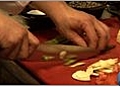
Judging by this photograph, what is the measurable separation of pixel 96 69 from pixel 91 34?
126mm

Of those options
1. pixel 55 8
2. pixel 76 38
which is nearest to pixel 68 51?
pixel 76 38

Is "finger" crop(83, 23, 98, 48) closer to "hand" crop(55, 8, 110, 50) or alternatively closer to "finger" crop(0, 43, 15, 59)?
"hand" crop(55, 8, 110, 50)

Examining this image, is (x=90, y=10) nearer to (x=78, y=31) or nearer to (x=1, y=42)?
(x=78, y=31)

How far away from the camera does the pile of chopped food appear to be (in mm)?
992

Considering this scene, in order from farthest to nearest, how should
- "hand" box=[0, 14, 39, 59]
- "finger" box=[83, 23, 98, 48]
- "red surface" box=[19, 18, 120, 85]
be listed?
"finger" box=[83, 23, 98, 48]
"red surface" box=[19, 18, 120, 85]
"hand" box=[0, 14, 39, 59]

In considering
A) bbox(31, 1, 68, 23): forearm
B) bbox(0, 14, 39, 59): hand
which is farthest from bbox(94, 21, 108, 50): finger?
bbox(0, 14, 39, 59): hand

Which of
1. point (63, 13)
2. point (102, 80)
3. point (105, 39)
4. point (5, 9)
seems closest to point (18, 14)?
point (5, 9)

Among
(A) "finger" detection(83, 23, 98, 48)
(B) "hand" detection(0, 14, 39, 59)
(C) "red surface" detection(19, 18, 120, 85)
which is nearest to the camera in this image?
(B) "hand" detection(0, 14, 39, 59)

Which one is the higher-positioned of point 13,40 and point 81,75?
point 13,40

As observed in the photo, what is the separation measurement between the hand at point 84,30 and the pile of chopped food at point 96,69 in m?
0.07

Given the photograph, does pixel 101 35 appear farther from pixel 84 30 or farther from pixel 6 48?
pixel 6 48

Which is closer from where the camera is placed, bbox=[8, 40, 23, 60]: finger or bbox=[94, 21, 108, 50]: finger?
bbox=[8, 40, 23, 60]: finger

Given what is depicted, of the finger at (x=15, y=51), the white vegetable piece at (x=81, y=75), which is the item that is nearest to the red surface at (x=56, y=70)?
the white vegetable piece at (x=81, y=75)

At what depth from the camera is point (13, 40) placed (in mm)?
897
